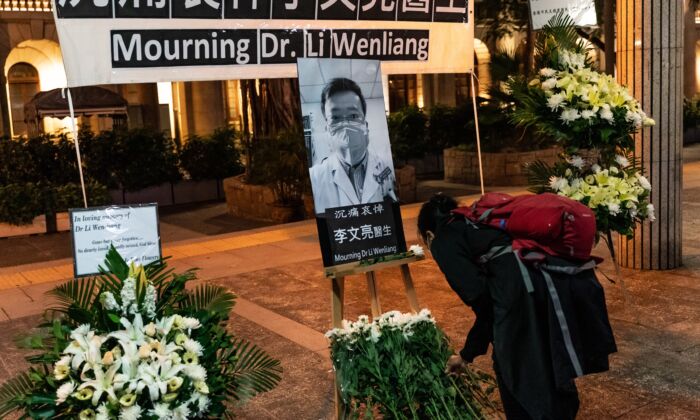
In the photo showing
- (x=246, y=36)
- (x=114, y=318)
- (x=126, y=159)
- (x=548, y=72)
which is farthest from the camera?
(x=126, y=159)

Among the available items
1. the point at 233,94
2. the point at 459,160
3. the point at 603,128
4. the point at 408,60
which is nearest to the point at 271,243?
the point at 408,60

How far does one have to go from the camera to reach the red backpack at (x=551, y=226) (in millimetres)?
3428

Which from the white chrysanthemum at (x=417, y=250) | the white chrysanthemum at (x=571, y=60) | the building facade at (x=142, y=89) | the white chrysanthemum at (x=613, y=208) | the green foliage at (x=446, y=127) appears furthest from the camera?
the building facade at (x=142, y=89)

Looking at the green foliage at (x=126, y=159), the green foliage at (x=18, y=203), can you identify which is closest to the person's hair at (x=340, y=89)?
the green foliage at (x=18, y=203)

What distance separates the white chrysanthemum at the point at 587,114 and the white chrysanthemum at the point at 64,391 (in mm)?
4056

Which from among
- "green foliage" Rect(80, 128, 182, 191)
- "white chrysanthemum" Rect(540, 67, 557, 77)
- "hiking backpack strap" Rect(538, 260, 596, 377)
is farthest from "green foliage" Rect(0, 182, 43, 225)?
"hiking backpack strap" Rect(538, 260, 596, 377)

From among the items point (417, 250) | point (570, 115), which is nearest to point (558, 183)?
point (570, 115)

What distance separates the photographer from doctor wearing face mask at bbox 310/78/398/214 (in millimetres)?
4816

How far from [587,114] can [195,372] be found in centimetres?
372

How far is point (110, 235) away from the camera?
4793mm

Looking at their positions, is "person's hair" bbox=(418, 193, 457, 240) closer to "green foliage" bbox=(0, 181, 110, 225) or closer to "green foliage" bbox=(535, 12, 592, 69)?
"green foliage" bbox=(535, 12, 592, 69)

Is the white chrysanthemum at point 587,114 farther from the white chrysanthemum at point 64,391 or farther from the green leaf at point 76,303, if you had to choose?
the white chrysanthemum at point 64,391

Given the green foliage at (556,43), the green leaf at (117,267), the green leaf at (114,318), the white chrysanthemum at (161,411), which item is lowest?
the white chrysanthemum at (161,411)

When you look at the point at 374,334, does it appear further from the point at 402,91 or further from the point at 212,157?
the point at 402,91
